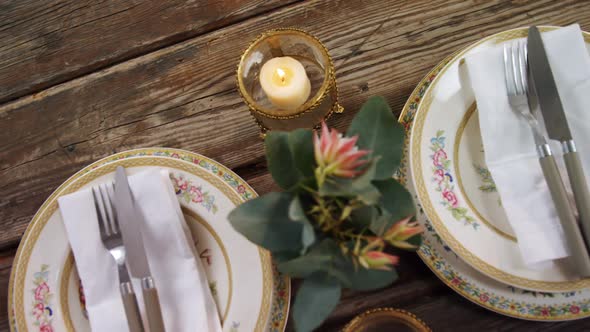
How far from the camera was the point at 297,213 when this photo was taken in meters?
0.33

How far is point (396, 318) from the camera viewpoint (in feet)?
1.67

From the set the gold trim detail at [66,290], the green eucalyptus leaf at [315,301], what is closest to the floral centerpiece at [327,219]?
A: the green eucalyptus leaf at [315,301]

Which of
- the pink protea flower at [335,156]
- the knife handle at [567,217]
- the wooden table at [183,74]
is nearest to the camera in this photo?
the pink protea flower at [335,156]

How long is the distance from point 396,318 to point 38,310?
1.35 ft

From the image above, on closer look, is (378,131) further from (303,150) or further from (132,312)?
(132,312)

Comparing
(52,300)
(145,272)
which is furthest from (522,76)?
(52,300)

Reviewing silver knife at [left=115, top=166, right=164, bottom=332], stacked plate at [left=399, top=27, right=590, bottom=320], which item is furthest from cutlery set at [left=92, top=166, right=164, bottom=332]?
stacked plate at [left=399, top=27, right=590, bottom=320]

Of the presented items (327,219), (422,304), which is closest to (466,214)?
(422,304)

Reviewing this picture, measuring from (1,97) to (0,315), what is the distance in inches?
12.2

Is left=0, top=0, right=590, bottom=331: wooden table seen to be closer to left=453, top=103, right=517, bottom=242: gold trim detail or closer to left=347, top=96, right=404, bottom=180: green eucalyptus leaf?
left=453, top=103, right=517, bottom=242: gold trim detail

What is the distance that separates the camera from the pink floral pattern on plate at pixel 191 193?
550 mm

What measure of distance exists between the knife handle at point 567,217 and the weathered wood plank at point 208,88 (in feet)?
0.64

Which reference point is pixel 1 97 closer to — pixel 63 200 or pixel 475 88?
pixel 63 200

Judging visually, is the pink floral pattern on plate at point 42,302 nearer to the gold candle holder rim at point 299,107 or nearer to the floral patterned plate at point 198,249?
the floral patterned plate at point 198,249
